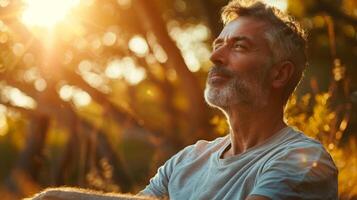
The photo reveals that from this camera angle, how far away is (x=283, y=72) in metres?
3.65

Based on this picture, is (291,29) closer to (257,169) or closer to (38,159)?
(257,169)

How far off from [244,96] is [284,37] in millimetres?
309

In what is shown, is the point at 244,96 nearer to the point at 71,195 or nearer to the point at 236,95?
the point at 236,95

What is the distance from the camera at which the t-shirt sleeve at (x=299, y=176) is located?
3020mm

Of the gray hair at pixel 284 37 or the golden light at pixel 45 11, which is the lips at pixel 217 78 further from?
the golden light at pixel 45 11

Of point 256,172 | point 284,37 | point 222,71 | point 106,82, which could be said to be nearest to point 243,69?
point 222,71

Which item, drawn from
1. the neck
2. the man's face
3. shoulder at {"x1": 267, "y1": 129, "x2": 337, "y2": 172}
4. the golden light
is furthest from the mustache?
the golden light

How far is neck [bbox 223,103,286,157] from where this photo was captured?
352cm

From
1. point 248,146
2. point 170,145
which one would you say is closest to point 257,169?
point 248,146

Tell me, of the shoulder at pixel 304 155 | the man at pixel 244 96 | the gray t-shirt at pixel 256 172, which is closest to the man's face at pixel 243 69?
the man at pixel 244 96

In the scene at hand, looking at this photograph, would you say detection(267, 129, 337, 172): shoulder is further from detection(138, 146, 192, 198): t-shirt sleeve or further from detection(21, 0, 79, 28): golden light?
detection(21, 0, 79, 28): golden light

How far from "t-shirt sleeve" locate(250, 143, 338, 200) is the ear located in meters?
0.56

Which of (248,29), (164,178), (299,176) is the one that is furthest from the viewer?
(164,178)

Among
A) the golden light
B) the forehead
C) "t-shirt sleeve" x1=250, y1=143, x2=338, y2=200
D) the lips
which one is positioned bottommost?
"t-shirt sleeve" x1=250, y1=143, x2=338, y2=200
